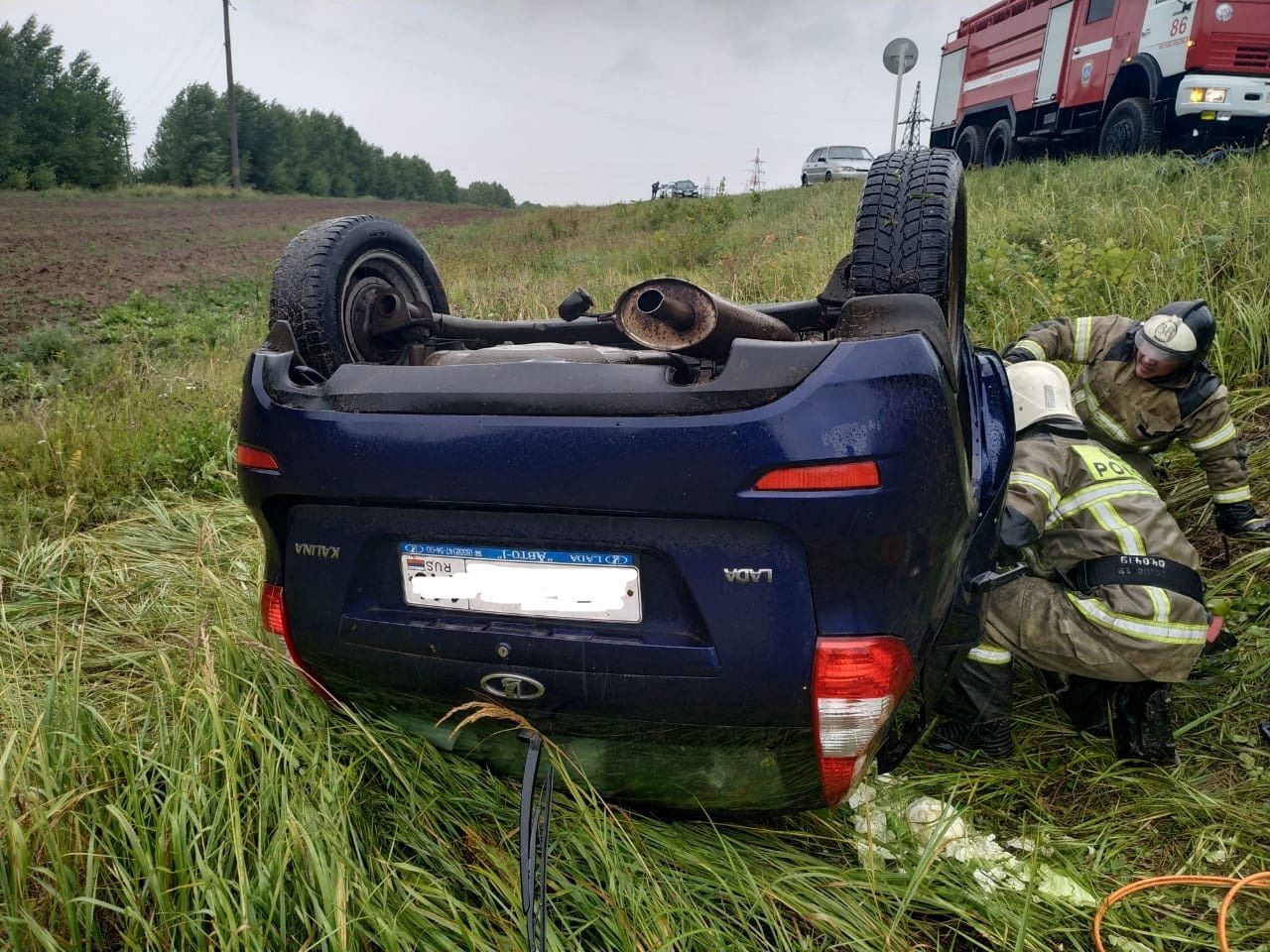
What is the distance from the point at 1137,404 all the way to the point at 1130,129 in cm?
738

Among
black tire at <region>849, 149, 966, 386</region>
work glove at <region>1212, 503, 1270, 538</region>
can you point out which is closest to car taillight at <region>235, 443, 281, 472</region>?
black tire at <region>849, 149, 966, 386</region>

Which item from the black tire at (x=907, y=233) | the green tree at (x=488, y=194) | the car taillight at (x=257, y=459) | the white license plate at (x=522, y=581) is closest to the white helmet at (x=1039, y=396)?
the black tire at (x=907, y=233)

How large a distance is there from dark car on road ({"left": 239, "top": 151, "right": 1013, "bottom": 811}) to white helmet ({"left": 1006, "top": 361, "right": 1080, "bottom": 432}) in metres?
0.87

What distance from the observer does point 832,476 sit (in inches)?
45.8

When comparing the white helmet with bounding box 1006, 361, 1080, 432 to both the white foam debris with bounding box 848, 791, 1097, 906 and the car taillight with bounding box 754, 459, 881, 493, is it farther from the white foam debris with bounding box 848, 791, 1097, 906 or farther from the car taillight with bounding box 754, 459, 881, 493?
the car taillight with bounding box 754, 459, 881, 493

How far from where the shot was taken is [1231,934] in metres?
1.64

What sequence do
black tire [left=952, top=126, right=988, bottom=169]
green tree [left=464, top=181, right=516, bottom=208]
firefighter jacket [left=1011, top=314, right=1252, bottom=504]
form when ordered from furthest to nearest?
green tree [left=464, top=181, right=516, bottom=208] → black tire [left=952, top=126, right=988, bottom=169] → firefighter jacket [left=1011, top=314, right=1252, bottom=504]

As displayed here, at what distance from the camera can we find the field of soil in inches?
388

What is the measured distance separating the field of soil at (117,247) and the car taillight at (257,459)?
825 centimetres

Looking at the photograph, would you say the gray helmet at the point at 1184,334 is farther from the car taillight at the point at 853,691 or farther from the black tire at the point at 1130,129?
the black tire at the point at 1130,129

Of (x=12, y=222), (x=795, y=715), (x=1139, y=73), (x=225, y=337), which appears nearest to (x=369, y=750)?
(x=795, y=715)

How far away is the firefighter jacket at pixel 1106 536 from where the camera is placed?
2180mm

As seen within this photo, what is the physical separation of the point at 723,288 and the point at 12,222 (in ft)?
61.2

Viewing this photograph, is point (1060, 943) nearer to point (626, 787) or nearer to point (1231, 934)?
point (1231, 934)
